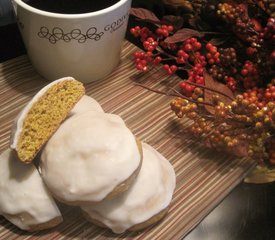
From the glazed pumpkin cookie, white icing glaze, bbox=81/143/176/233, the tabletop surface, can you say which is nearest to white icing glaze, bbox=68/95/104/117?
the glazed pumpkin cookie

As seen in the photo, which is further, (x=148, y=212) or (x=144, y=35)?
(x=144, y=35)

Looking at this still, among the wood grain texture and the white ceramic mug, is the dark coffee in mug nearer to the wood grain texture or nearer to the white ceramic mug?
the white ceramic mug

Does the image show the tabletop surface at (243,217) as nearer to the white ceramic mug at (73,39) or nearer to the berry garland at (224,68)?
the berry garland at (224,68)

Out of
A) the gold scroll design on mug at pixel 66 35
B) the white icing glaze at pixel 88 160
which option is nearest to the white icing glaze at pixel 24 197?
the white icing glaze at pixel 88 160

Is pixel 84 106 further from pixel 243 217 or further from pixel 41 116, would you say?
pixel 243 217

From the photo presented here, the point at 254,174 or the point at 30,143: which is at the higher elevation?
the point at 30,143

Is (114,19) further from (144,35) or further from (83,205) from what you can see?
(83,205)

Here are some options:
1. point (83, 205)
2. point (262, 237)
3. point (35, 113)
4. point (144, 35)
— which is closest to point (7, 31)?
point (144, 35)
